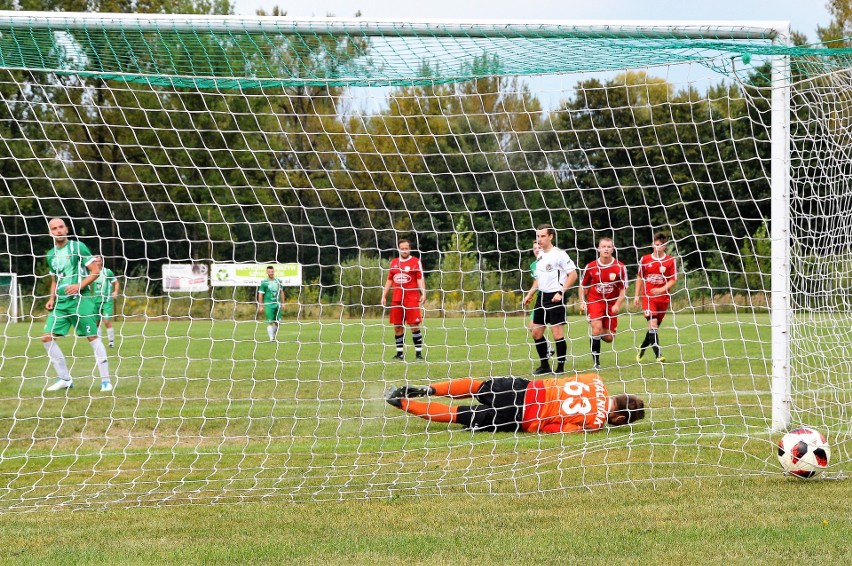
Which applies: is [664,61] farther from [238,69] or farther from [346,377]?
[346,377]

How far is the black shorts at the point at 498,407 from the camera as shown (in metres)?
6.69

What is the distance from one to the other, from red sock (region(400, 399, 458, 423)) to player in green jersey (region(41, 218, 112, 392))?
319cm

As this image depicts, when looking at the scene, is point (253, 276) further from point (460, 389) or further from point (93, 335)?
point (460, 389)

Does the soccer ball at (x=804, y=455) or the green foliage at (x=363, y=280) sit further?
the green foliage at (x=363, y=280)

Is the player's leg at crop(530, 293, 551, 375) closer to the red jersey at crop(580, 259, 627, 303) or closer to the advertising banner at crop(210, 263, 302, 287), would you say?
the red jersey at crop(580, 259, 627, 303)

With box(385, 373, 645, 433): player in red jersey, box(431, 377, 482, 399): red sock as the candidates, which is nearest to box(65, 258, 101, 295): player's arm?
box(385, 373, 645, 433): player in red jersey

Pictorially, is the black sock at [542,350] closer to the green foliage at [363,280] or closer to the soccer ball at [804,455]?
the green foliage at [363,280]

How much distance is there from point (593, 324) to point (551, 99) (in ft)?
15.7

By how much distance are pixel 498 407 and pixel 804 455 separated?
2.25 metres

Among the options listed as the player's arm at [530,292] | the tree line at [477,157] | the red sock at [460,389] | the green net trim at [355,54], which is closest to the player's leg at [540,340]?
the player's arm at [530,292]

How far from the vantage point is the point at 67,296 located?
8.49 metres

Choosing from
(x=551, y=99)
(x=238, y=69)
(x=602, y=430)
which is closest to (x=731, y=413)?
(x=602, y=430)

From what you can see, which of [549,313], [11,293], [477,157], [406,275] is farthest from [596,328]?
[11,293]

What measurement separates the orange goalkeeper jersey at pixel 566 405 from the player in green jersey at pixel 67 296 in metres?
4.12
